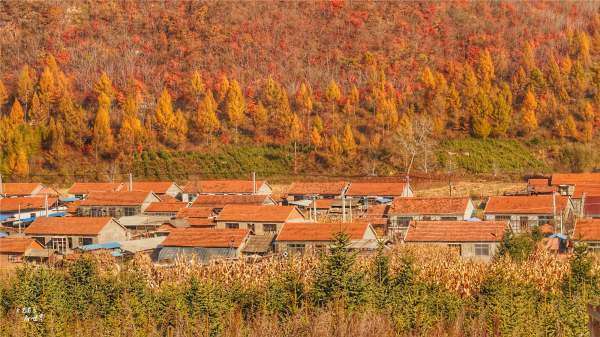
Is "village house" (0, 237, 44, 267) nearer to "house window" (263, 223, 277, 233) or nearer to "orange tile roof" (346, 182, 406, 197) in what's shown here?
"house window" (263, 223, 277, 233)

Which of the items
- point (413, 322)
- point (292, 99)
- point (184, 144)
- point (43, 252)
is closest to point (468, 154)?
point (292, 99)

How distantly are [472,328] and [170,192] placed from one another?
68.2 ft

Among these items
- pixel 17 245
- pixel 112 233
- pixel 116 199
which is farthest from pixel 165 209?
pixel 17 245

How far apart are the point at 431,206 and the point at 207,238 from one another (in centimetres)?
732

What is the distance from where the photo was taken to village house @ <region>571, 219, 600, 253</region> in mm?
16875

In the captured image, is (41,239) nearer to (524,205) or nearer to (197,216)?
(197,216)

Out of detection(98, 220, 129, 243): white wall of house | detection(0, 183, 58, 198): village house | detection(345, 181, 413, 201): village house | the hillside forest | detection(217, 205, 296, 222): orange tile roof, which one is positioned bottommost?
detection(98, 220, 129, 243): white wall of house

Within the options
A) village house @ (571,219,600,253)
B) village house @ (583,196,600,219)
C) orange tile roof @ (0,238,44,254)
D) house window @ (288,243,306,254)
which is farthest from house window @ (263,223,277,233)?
village house @ (583,196,600,219)

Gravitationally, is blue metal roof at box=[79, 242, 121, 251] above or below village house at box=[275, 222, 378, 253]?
below

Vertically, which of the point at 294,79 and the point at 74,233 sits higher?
the point at 294,79

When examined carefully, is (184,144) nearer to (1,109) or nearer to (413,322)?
(1,109)

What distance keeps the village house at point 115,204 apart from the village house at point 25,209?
3.28ft

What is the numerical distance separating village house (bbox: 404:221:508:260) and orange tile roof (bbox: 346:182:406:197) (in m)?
8.08

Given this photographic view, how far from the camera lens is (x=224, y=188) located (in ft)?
96.2
